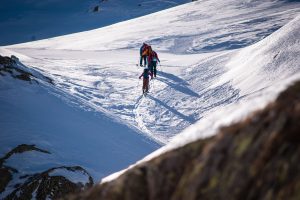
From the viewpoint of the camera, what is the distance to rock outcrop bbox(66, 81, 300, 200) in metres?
2.36

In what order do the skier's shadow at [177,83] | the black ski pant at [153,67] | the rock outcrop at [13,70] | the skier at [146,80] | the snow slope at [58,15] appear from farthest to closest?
the snow slope at [58,15], the skier's shadow at [177,83], the black ski pant at [153,67], the skier at [146,80], the rock outcrop at [13,70]

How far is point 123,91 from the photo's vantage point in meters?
15.9

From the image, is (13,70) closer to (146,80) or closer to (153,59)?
(146,80)

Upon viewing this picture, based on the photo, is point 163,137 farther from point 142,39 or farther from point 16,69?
point 142,39

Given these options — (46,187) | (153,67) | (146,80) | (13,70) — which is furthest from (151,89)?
(46,187)

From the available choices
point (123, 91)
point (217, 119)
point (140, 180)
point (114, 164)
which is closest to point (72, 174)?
point (114, 164)

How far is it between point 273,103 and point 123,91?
44.2 ft

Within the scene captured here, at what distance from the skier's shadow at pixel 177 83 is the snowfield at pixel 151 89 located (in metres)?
0.04

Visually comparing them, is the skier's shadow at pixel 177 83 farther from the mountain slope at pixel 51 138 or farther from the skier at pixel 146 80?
the mountain slope at pixel 51 138

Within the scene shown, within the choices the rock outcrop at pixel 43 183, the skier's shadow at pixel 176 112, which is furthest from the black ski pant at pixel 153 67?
the rock outcrop at pixel 43 183

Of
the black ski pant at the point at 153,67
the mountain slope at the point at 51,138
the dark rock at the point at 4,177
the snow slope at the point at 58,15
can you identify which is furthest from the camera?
the snow slope at the point at 58,15

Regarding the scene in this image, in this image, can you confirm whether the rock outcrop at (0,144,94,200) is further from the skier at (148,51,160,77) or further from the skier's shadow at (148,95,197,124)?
the skier at (148,51,160,77)

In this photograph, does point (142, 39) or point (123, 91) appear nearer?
point (123, 91)

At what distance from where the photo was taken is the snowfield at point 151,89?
8242mm
